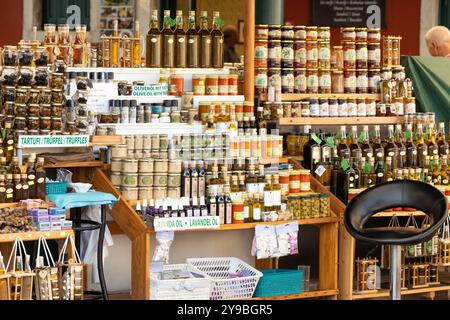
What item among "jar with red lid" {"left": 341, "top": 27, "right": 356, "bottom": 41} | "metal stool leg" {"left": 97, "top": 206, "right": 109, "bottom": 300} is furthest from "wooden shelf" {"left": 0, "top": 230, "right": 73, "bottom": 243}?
"jar with red lid" {"left": 341, "top": 27, "right": 356, "bottom": 41}

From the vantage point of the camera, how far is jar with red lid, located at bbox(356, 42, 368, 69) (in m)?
8.05

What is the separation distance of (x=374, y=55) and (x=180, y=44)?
1.56m

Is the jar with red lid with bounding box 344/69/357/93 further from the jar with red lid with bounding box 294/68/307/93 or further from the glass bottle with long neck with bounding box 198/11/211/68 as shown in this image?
the glass bottle with long neck with bounding box 198/11/211/68

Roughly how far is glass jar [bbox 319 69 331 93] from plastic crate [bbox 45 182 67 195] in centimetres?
217

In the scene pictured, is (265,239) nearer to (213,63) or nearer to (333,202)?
(333,202)

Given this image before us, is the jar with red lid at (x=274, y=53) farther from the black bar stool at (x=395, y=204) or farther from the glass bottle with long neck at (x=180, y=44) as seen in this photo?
the black bar stool at (x=395, y=204)

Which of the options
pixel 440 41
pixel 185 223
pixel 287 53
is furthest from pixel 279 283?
pixel 440 41

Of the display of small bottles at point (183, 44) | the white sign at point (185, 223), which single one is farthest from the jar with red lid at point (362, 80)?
the white sign at point (185, 223)

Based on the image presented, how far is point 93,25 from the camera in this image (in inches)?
459

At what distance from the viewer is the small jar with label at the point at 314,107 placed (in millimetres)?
7785

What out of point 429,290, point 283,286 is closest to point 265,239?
point 283,286

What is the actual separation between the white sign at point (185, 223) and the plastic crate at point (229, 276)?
337 millimetres

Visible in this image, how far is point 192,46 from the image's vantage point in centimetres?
736

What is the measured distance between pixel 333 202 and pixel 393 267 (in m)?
1.74
